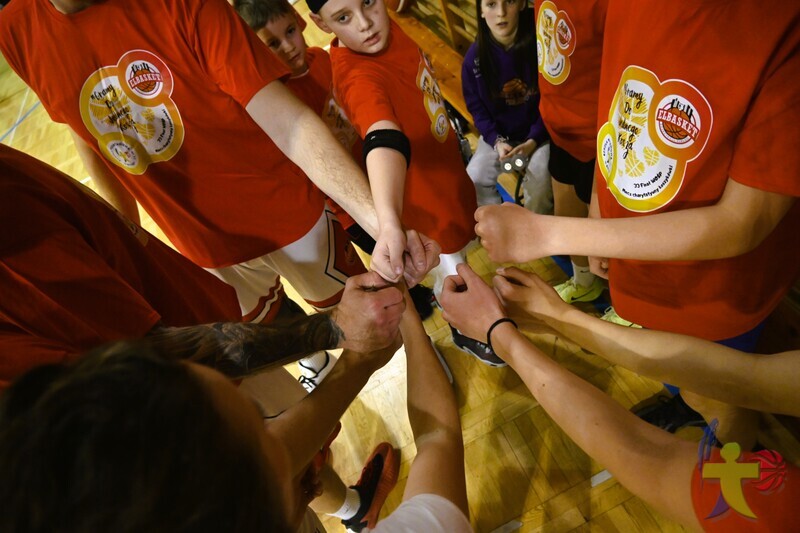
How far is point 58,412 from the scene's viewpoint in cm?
48

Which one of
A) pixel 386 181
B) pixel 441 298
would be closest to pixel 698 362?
pixel 441 298

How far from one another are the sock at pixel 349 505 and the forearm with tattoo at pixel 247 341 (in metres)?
0.69

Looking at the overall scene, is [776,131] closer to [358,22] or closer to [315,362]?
[358,22]

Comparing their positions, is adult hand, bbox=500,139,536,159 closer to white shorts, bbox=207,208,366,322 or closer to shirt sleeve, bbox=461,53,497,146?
shirt sleeve, bbox=461,53,497,146

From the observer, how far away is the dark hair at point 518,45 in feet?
6.41

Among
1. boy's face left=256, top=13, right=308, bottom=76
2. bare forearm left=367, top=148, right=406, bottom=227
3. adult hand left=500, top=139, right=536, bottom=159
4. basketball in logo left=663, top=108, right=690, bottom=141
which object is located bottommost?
adult hand left=500, top=139, right=536, bottom=159

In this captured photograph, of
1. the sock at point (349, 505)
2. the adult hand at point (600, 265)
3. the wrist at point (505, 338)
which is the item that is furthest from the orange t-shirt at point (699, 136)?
the sock at point (349, 505)

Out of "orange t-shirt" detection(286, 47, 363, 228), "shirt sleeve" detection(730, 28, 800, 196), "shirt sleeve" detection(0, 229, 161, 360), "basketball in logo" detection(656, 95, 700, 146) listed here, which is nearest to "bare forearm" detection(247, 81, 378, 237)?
"orange t-shirt" detection(286, 47, 363, 228)

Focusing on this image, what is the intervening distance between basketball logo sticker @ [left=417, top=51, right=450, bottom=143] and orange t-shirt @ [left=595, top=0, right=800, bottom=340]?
0.60 meters

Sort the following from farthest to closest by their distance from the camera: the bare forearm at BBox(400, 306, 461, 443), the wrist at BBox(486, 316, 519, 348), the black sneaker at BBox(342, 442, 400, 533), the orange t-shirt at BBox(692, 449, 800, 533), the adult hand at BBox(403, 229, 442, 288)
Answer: the black sneaker at BBox(342, 442, 400, 533) → the adult hand at BBox(403, 229, 442, 288) → the wrist at BBox(486, 316, 519, 348) → the bare forearm at BBox(400, 306, 461, 443) → the orange t-shirt at BBox(692, 449, 800, 533)

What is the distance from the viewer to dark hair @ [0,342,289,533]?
439mm

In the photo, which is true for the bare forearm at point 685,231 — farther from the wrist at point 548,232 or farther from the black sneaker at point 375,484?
the black sneaker at point 375,484

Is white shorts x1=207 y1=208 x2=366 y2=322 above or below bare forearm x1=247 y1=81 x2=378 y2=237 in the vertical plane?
below

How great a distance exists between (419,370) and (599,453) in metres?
0.41
